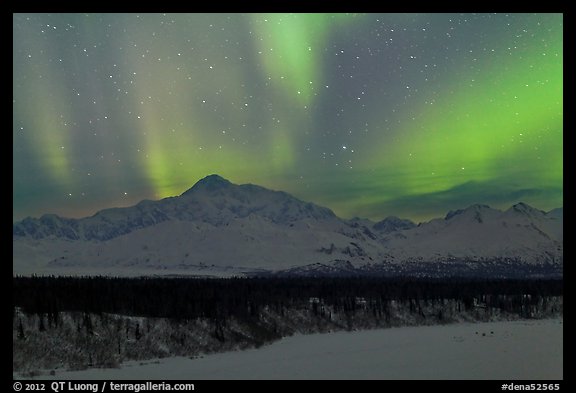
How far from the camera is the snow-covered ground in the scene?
48.9 meters

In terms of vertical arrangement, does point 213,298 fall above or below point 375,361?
above

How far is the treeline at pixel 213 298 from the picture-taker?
66.9m

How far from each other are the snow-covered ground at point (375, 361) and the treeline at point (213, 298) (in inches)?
418

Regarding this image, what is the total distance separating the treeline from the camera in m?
66.9

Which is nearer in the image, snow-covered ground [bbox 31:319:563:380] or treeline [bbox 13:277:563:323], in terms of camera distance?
snow-covered ground [bbox 31:319:563:380]

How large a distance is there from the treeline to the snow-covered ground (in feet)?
34.9

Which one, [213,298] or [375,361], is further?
[213,298]

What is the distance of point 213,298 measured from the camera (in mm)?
94812

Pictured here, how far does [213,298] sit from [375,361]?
4060 cm

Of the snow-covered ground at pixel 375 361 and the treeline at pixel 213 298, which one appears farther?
the treeline at pixel 213 298

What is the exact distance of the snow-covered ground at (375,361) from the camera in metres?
48.9
